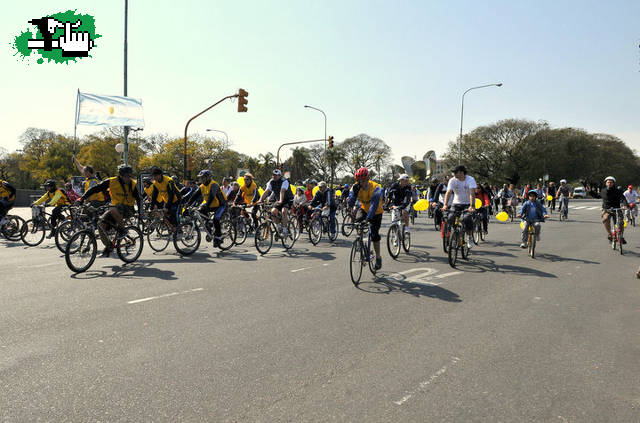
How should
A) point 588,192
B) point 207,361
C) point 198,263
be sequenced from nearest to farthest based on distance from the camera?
point 207,361 < point 198,263 < point 588,192

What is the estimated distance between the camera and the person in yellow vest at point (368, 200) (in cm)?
712

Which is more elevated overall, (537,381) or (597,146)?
(597,146)

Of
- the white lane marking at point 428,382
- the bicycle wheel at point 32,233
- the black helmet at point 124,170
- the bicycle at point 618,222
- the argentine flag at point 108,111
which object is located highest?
the argentine flag at point 108,111

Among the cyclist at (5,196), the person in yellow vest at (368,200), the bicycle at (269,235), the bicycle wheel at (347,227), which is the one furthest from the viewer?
the bicycle wheel at (347,227)

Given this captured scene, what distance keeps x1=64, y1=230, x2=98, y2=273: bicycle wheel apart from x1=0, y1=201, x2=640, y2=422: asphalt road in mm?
270

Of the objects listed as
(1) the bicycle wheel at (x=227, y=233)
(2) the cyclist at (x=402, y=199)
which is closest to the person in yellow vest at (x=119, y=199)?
(1) the bicycle wheel at (x=227, y=233)

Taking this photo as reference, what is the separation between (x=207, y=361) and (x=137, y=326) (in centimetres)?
138

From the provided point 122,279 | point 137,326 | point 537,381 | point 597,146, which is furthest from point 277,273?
point 597,146

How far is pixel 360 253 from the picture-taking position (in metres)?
6.98

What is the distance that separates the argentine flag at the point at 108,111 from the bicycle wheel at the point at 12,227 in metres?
7.00

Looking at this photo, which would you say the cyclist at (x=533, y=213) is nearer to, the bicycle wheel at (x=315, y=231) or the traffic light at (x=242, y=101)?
the bicycle wheel at (x=315, y=231)

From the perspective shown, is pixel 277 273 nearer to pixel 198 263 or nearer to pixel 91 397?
pixel 198 263

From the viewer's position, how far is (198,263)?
8.94 meters

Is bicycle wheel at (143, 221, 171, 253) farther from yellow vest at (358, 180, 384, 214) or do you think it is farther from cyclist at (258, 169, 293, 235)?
yellow vest at (358, 180, 384, 214)
